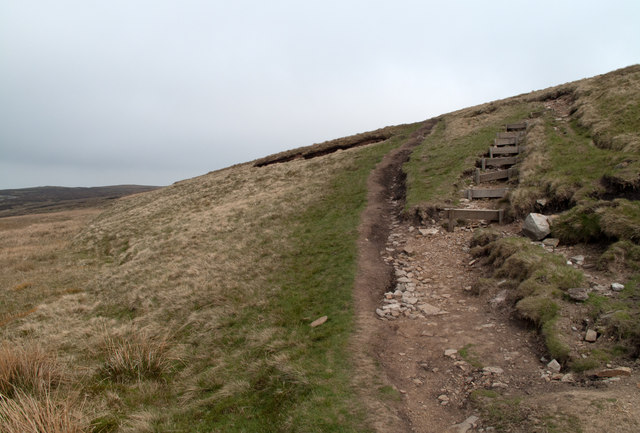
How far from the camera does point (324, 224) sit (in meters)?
20.2

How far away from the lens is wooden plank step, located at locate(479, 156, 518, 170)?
67.3ft

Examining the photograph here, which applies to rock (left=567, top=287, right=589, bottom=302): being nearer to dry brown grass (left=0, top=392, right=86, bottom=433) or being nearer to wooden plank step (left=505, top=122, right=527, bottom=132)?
dry brown grass (left=0, top=392, right=86, bottom=433)

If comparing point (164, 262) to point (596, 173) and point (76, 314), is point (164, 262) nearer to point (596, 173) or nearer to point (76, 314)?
point (76, 314)

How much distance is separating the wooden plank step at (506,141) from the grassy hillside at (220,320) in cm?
951

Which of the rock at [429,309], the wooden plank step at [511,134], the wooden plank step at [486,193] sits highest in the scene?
the wooden plank step at [511,134]

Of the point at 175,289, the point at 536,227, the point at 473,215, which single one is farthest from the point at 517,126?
the point at 175,289

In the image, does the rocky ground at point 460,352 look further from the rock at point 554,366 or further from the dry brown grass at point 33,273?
the dry brown grass at point 33,273

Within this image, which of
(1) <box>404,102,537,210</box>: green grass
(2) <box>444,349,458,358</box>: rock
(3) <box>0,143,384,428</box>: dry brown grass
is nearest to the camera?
(2) <box>444,349,458,358</box>: rock

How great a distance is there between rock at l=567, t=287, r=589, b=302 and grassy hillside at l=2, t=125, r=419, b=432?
555 centimetres

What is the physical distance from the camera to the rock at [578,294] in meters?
8.19

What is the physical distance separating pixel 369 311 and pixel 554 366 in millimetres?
4870

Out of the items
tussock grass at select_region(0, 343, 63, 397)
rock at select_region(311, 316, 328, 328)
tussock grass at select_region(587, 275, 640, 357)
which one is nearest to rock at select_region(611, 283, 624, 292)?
tussock grass at select_region(587, 275, 640, 357)

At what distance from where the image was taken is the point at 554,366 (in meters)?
6.84

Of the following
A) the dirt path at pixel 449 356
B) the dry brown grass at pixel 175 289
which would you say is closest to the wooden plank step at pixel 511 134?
the dry brown grass at pixel 175 289
